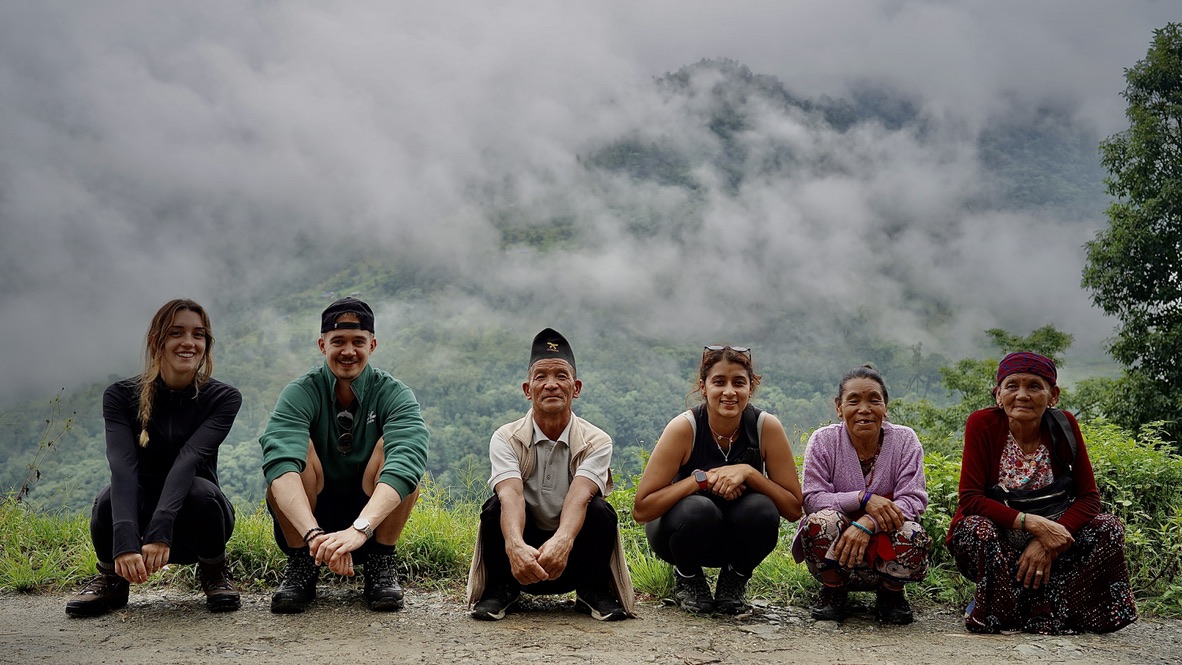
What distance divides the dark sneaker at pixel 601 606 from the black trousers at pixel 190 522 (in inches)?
73.3

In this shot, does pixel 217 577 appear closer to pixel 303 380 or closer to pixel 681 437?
pixel 303 380

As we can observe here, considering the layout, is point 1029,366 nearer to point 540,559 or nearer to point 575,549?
point 575,549

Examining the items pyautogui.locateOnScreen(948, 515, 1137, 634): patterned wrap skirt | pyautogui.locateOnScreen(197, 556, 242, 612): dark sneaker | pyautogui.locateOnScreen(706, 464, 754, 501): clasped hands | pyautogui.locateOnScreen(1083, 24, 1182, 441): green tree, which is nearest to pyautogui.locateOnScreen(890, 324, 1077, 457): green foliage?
pyautogui.locateOnScreen(1083, 24, 1182, 441): green tree

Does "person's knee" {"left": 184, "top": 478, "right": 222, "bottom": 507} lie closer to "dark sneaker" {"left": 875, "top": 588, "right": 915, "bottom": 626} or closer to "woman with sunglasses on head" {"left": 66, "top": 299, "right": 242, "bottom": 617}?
"woman with sunglasses on head" {"left": 66, "top": 299, "right": 242, "bottom": 617}

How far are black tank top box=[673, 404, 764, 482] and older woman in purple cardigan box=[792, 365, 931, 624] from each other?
28 centimetres

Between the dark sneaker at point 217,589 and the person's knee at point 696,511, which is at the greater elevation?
the person's knee at point 696,511

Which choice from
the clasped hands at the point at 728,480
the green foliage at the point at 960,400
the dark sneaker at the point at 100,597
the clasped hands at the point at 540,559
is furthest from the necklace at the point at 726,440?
the green foliage at the point at 960,400

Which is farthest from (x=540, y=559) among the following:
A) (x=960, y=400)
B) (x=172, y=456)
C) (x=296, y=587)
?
(x=960, y=400)

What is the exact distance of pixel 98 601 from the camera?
4.34 meters

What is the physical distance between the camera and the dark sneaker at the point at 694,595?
443 centimetres

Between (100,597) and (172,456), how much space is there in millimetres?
792

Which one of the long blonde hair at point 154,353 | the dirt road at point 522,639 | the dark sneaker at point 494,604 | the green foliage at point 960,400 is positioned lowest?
the dirt road at point 522,639

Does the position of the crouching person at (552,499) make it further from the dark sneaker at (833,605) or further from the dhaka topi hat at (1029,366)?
the dhaka topi hat at (1029,366)

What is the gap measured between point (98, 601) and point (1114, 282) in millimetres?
27069
